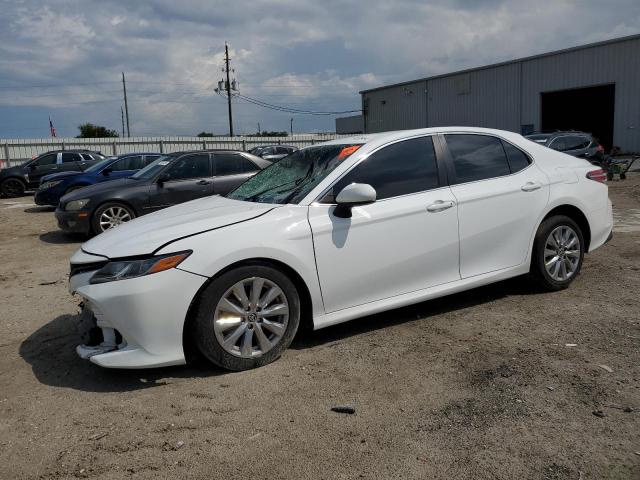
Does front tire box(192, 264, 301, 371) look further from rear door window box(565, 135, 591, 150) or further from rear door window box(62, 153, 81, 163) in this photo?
rear door window box(62, 153, 81, 163)

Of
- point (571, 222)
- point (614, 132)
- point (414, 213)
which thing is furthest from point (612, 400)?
point (614, 132)

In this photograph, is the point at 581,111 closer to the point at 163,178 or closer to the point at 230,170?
the point at 230,170

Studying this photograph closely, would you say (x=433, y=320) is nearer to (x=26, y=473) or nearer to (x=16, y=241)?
(x=26, y=473)

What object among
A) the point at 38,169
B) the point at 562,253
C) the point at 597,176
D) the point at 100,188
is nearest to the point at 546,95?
the point at 38,169

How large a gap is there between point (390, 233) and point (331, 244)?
509 mm

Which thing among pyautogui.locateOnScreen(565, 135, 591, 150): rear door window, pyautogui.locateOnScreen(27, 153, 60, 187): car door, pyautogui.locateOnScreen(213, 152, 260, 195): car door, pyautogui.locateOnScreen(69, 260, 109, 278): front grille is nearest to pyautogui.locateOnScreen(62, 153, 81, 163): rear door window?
pyautogui.locateOnScreen(27, 153, 60, 187): car door

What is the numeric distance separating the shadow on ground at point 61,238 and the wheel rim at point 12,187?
10.2 meters

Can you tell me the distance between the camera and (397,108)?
42969mm

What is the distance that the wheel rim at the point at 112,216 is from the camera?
30.9ft

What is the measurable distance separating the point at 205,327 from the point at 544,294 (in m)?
3.28

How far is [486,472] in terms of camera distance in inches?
100

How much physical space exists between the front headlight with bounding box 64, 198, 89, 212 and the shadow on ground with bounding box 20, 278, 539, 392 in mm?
4729

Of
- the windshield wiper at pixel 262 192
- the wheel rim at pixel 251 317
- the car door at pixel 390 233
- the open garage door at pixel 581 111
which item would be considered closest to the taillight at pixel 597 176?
the car door at pixel 390 233

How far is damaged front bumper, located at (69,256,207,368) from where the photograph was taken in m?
3.44
